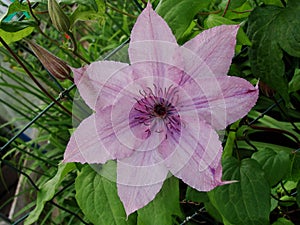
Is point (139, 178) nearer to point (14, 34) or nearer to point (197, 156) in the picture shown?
point (197, 156)

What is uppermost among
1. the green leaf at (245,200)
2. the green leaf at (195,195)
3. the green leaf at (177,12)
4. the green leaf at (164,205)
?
the green leaf at (177,12)

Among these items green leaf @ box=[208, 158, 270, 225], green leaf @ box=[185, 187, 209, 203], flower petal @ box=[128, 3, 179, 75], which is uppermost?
flower petal @ box=[128, 3, 179, 75]

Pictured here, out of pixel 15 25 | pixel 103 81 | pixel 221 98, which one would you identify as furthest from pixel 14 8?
pixel 221 98

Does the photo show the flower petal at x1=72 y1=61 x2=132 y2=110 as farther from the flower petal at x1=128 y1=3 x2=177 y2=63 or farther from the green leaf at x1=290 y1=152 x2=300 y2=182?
the green leaf at x1=290 y1=152 x2=300 y2=182

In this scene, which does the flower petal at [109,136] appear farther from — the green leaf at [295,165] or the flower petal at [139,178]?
the green leaf at [295,165]

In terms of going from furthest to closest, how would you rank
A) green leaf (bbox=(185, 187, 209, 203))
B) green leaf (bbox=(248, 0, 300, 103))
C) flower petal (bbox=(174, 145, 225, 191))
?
green leaf (bbox=(185, 187, 209, 203)) → green leaf (bbox=(248, 0, 300, 103)) → flower petal (bbox=(174, 145, 225, 191))

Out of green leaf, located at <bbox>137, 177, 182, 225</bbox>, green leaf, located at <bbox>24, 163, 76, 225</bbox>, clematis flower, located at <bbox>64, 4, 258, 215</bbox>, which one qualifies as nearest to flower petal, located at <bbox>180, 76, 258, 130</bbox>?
clematis flower, located at <bbox>64, 4, 258, 215</bbox>

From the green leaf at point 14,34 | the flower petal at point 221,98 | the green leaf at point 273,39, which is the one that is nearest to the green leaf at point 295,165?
the green leaf at point 273,39
